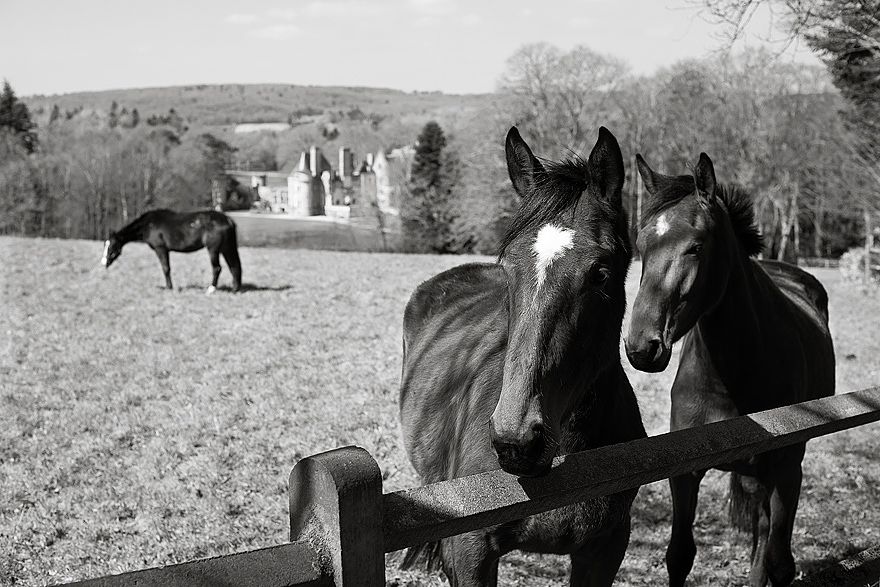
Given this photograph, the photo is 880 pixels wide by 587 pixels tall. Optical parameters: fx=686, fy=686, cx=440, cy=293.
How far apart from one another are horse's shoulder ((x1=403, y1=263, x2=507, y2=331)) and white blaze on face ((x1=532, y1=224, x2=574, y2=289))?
2.16 meters

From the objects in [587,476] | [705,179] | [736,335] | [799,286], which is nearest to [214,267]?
[799,286]

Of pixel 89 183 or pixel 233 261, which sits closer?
pixel 233 261

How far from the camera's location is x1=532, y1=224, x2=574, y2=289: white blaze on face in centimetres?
213

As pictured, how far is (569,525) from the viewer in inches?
99.4

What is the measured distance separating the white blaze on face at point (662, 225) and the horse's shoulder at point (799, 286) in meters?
1.89

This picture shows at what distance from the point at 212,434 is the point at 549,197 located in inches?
215

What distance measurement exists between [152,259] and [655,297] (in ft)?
65.4

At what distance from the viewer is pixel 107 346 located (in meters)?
10.3

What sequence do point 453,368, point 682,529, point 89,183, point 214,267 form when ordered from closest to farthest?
point 453,368, point 682,529, point 214,267, point 89,183

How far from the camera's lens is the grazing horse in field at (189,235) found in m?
15.5

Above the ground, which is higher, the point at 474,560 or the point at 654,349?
the point at 654,349

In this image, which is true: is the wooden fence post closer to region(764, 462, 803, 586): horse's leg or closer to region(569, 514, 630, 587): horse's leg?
region(569, 514, 630, 587): horse's leg

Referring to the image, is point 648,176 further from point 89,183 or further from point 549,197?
point 89,183

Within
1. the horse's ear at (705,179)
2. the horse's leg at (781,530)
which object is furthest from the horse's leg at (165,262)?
the horse's leg at (781,530)
